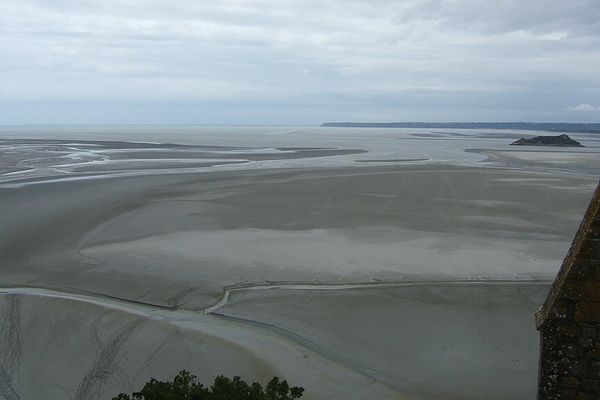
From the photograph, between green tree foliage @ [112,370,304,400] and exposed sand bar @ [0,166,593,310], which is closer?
green tree foliage @ [112,370,304,400]

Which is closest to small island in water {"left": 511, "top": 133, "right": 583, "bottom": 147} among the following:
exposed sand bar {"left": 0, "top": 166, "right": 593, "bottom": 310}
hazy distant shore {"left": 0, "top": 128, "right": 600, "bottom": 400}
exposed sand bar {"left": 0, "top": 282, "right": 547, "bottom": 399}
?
exposed sand bar {"left": 0, "top": 166, "right": 593, "bottom": 310}

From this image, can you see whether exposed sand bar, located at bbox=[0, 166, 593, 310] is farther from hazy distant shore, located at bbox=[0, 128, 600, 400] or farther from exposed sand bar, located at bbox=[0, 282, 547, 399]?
exposed sand bar, located at bbox=[0, 282, 547, 399]

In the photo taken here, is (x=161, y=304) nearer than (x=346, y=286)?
Yes

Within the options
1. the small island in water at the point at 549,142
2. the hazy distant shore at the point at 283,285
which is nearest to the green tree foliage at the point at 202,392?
the hazy distant shore at the point at 283,285

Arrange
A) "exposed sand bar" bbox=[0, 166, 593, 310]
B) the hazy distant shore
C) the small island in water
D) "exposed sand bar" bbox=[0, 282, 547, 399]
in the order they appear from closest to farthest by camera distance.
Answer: "exposed sand bar" bbox=[0, 282, 547, 399] < the hazy distant shore < "exposed sand bar" bbox=[0, 166, 593, 310] < the small island in water

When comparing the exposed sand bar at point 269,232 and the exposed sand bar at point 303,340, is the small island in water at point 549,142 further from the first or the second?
the exposed sand bar at point 303,340

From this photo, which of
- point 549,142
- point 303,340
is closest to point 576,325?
point 303,340

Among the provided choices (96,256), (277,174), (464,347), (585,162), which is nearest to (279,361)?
(464,347)

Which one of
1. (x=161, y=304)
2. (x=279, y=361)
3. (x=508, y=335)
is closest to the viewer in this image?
(x=279, y=361)

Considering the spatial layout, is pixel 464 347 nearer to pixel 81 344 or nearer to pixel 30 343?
pixel 81 344
